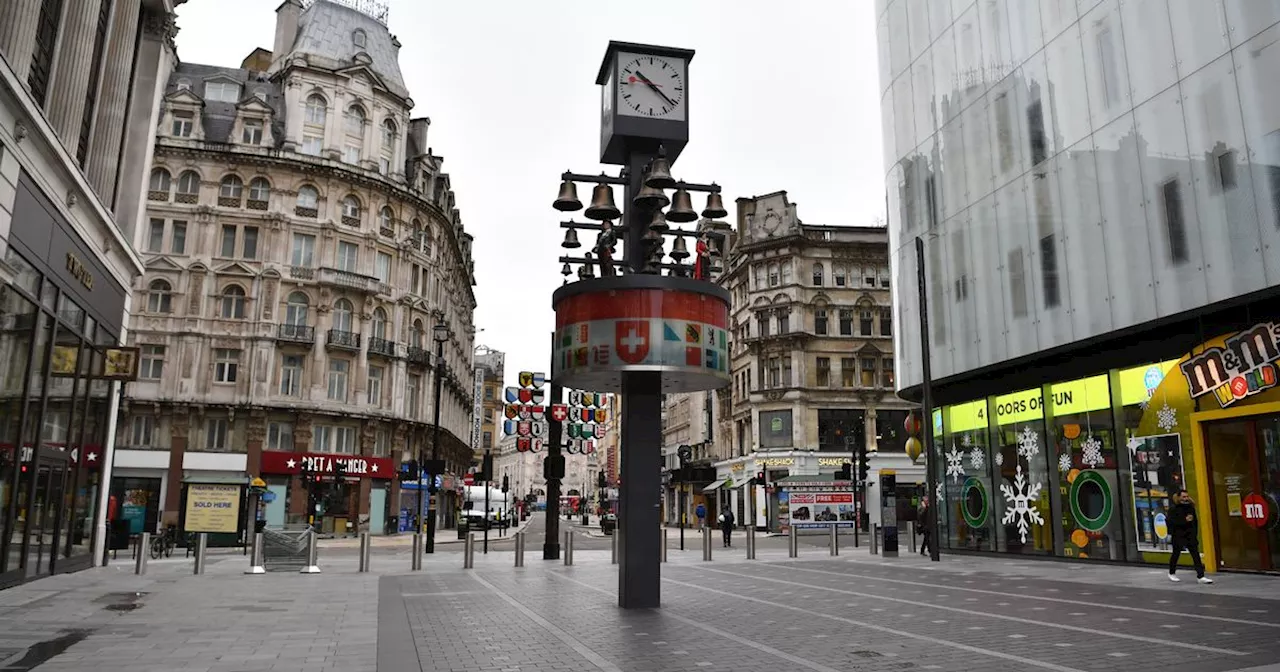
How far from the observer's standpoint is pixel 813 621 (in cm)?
1151

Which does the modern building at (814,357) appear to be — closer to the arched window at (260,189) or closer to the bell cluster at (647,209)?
the arched window at (260,189)

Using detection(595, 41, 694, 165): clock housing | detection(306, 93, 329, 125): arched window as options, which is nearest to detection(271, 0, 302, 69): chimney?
detection(306, 93, 329, 125): arched window

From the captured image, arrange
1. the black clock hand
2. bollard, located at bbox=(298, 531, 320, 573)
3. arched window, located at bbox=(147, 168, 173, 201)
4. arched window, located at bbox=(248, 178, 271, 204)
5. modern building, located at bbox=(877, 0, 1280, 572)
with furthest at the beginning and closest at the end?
arched window, located at bbox=(248, 178, 271, 204) < arched window, located at bbox=(147, 168, 173, 201) < bollard, located at bbox=(298, 531, 320, 573) < modern building, located at bbox=(877, 0, 1280, 572) < the black clock hand

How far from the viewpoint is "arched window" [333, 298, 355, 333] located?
1952 inches

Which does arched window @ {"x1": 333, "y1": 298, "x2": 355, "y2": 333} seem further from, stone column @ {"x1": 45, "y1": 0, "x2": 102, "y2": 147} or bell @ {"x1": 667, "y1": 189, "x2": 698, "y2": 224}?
bell @ {"x1": 667, "y1": 189, "x2": 698, "y2": 224}

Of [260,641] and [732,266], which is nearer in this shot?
[260,641]

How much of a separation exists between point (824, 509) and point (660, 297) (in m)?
36.5

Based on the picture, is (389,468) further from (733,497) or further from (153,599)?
(153,599)

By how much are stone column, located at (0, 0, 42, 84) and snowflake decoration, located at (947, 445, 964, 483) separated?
25541 mm

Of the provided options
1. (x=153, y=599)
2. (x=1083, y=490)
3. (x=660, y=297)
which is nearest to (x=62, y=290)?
(x=153, y=599)

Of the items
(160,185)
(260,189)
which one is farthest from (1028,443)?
(160,185)

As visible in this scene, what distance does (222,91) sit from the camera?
52.2 metres

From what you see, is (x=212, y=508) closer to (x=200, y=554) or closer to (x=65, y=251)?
(x=200, y=554)

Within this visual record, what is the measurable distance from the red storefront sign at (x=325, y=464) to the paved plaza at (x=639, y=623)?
92.9 ft
